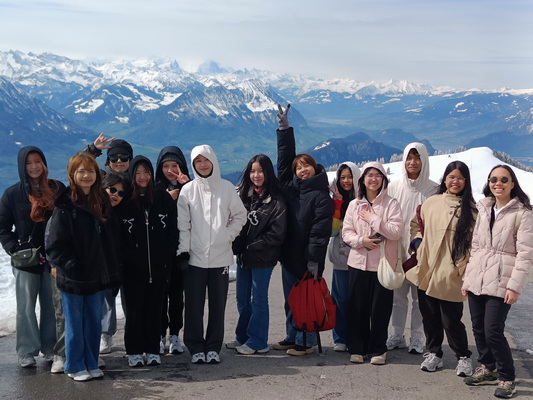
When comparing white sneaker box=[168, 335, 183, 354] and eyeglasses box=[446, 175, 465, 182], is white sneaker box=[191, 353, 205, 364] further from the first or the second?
eyeglasses box=[446, 175, 465, 182]

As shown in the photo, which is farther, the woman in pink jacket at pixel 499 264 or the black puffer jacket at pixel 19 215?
the black puffer jacket at pixel 19 215

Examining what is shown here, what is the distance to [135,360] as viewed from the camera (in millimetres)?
6039

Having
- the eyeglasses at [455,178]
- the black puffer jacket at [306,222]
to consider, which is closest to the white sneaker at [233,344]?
the black puffer jacket at [306,222]

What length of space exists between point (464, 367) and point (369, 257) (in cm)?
137

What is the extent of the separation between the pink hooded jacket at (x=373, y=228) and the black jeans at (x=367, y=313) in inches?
5.3

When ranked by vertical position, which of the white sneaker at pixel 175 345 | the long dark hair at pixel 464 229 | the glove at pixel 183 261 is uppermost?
the long dark hair at pixel 464 229

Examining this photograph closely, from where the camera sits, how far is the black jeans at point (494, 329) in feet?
17.6

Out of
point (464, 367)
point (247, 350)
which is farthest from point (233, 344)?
point (464, 367)

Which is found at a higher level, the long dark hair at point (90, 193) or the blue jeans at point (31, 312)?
the long dark hair at point (90, 193)

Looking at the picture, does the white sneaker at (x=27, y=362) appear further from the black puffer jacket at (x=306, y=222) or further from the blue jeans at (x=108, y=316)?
the black puffer jacket at (x=306, y=222)

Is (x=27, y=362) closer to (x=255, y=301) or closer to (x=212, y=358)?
(x=212, y=358)

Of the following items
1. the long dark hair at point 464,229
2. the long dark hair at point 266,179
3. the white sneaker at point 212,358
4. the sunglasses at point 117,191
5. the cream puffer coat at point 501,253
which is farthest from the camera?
the long dark hair at point 266,179

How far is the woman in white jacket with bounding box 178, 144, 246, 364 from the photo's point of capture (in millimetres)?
6148

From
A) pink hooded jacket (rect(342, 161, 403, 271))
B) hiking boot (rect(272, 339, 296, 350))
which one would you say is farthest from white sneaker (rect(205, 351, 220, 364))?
pink hooded jacket (rect(342, 161, 403, 271))
